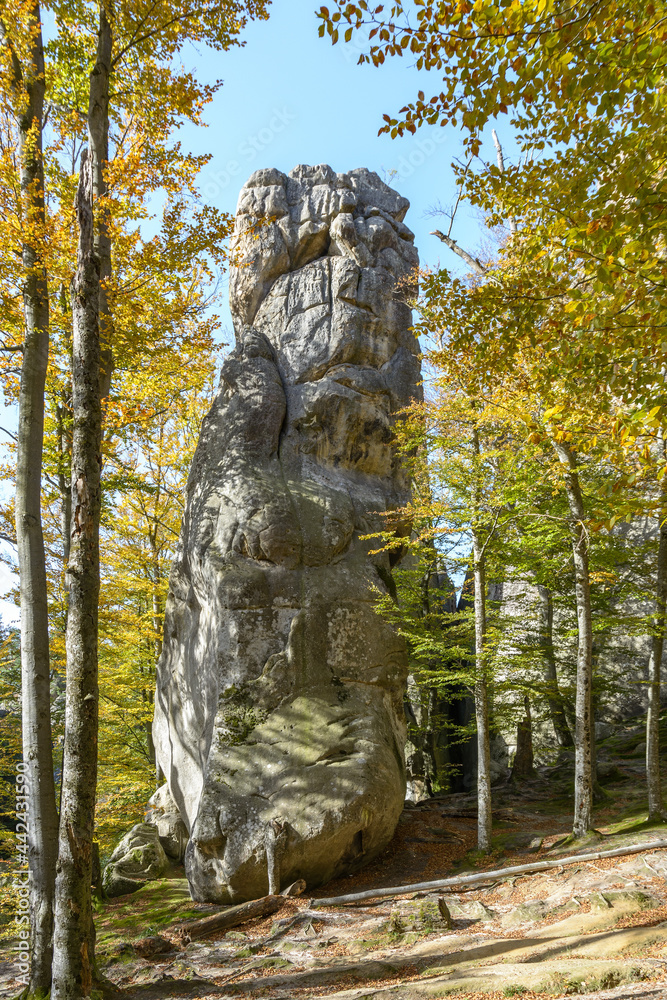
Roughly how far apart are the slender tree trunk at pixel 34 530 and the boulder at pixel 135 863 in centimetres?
699

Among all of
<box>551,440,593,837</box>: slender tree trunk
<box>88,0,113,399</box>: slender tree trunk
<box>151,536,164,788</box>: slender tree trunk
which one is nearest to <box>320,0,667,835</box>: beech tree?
<box>88,0,113,399</box>: slender tree trunk

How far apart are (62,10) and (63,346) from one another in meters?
6.02

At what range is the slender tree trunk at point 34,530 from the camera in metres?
6.70

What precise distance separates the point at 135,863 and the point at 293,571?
715 centimetres

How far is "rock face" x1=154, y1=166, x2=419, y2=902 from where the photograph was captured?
11.0m

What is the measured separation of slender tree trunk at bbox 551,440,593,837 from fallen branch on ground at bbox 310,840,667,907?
1.06 metres

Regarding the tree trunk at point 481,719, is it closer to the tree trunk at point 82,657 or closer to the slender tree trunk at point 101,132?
the tree trunk at point 82,657

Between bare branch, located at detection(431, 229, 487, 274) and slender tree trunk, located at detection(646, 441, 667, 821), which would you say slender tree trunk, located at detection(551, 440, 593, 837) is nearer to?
slender tree trunk, located at detection(646, 441, 667, 821)

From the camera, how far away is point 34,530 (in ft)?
24.7

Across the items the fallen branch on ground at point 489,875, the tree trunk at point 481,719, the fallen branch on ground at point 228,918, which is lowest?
the fallen branch on ground at point 228,918

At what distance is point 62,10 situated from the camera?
8836 millimetres

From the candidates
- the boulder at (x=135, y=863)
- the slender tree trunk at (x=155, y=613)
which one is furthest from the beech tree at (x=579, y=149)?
the slender tree trunk at (x=155, y=613)

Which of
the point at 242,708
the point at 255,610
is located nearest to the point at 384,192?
the point at 255,610

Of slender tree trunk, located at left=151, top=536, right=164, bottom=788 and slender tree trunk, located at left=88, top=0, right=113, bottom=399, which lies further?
slender tree trunk, located at left=151, top=536, right=164, bottom=788
